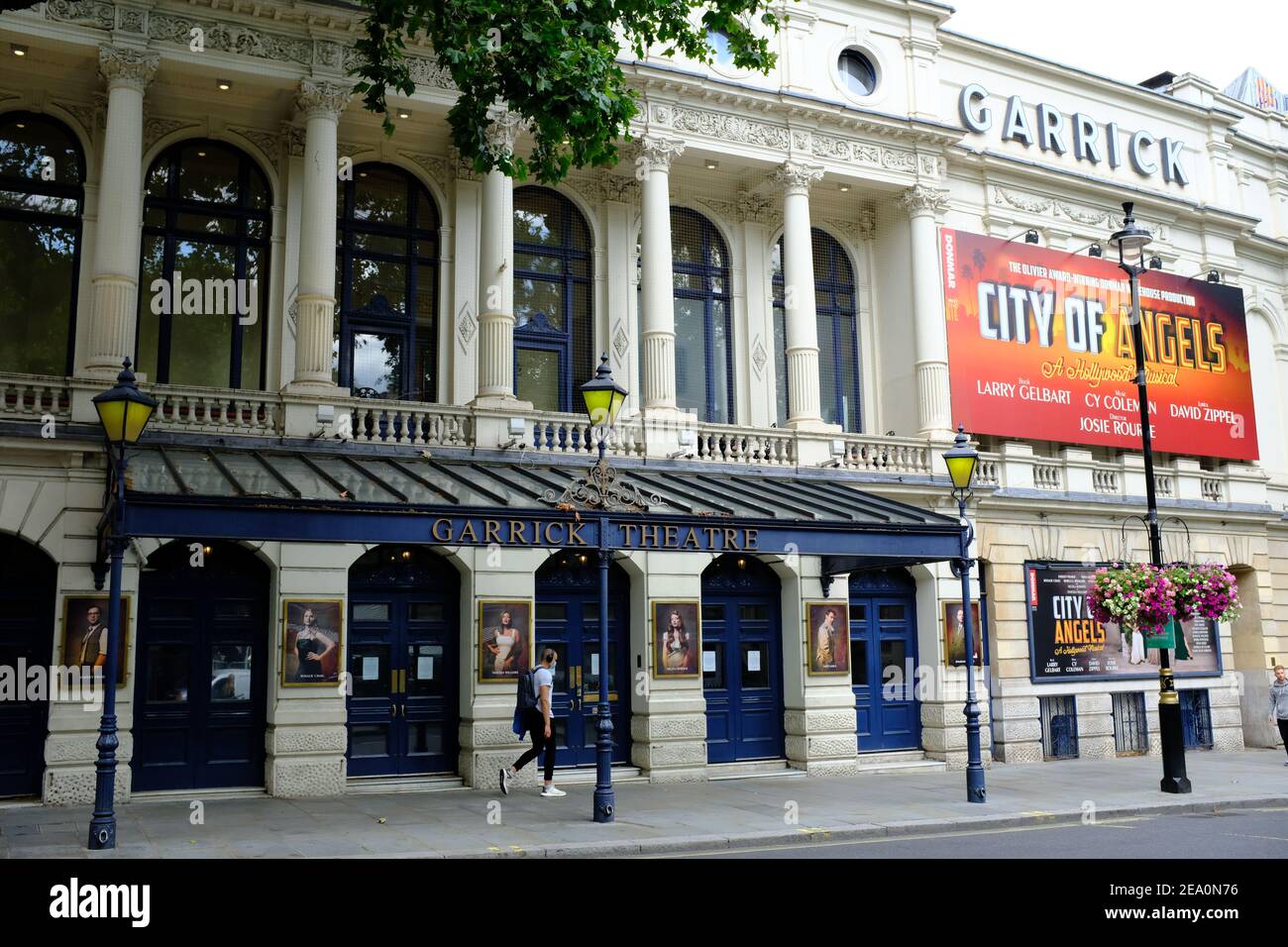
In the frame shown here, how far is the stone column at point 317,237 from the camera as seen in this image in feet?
67.4

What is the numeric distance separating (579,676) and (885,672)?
7062 millimetres

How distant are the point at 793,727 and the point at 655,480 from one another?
243 inches

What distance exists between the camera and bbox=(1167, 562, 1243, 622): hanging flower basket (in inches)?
768

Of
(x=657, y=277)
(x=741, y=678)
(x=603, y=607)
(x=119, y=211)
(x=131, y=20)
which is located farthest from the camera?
(x=657, y=277)

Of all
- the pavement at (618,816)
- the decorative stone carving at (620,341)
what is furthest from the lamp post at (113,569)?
the decorative stone carving at (620,341)

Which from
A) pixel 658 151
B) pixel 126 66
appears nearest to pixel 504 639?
pixel 658 151

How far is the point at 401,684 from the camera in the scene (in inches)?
794

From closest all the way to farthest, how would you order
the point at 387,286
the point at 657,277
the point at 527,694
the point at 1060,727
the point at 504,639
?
the point at 527,694
the point at 504,639
the point at 387,286
the point at 657,277
the point at 1060,727

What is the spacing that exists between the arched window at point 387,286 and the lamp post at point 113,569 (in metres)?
8.28

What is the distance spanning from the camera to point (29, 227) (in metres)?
20.7

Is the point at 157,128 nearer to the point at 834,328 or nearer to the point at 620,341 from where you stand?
the point at 620,341

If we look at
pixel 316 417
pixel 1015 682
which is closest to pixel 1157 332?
pixel 1015 682

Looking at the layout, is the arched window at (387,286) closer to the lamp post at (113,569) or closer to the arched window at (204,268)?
the arched window at (204,268)

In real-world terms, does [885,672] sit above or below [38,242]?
below
